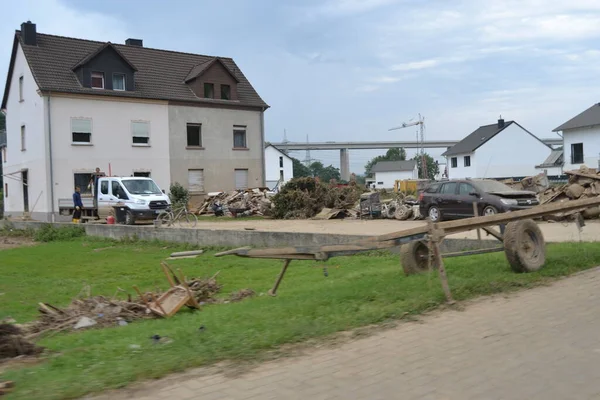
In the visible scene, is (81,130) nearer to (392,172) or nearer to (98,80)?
(98,80)

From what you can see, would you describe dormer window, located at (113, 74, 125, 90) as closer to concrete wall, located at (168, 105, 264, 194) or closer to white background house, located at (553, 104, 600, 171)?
concrete wall, located at (168, 105, 264, 194)

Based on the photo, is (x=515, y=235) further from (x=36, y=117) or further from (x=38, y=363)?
(x=36, y=117)

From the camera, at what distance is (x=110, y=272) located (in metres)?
15.4

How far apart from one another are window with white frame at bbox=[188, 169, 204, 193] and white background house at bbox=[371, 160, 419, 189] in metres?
78.1

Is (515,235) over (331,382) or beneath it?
over

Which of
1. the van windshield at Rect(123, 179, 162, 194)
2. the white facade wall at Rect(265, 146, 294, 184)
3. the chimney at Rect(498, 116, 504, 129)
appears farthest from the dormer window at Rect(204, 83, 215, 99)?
the white facade wall at Rect(265, 146, 294, 184)

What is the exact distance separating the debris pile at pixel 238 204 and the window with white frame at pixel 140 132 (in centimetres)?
569

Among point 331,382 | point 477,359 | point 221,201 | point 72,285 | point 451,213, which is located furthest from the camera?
point 221,201

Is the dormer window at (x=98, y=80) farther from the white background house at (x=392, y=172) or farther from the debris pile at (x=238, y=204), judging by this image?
the white background house at (x=392, y=172)

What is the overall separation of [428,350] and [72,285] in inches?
401

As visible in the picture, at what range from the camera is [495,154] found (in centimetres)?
6656

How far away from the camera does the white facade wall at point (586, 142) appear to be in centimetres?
4509

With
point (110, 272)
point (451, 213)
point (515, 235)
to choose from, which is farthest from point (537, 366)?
point (451, 213)

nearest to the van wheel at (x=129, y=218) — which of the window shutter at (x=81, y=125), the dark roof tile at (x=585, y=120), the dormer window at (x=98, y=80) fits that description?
the window shutter at (x=81, y=125)
